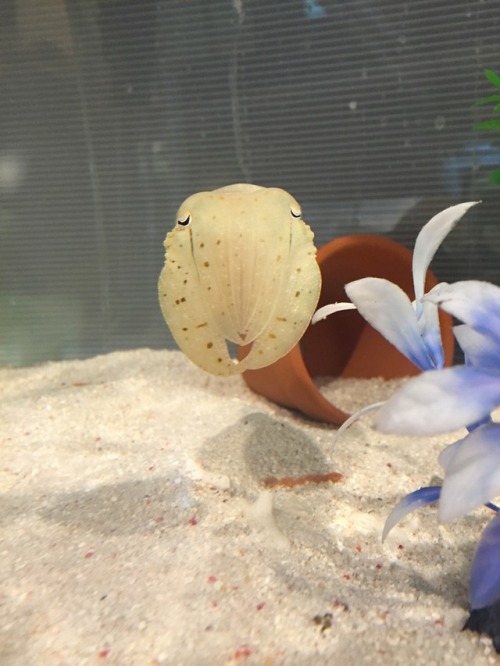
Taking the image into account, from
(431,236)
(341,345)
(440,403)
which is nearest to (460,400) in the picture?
(440,403)

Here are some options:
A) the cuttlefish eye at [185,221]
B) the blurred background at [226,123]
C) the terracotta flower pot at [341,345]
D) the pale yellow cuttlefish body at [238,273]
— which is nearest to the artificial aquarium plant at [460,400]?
the pale yellow cuttlefish body at [238,273]

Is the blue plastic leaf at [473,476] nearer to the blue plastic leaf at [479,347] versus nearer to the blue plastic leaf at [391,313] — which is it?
the blue plastic leaf at [479,347]

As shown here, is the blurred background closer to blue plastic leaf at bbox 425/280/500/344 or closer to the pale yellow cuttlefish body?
the pale yellow cuttlefish body

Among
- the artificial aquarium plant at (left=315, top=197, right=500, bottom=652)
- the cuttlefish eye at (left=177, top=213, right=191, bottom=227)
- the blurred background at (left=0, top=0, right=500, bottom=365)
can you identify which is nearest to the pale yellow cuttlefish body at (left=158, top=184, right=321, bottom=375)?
the cuttlefish eye at (left=177, top=213, right=191, bottom=227)

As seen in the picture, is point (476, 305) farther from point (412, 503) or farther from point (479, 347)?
point (412, 503)

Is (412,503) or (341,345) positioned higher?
(412,503)

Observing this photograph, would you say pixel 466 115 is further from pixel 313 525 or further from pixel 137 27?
pixel 313 525

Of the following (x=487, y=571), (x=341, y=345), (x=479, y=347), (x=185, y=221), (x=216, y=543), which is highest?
(x=185, y=221)
